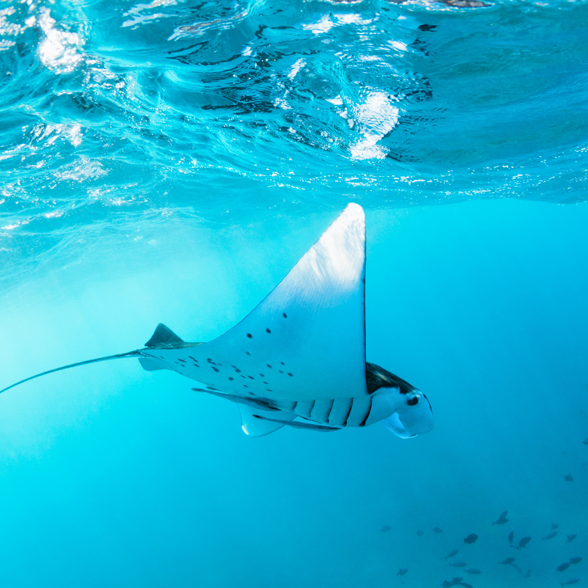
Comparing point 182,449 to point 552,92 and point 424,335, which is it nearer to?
point 552,92

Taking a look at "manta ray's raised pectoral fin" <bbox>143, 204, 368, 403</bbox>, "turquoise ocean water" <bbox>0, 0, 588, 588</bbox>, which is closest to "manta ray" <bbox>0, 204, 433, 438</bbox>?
"manta ray's raised pectoral fin" <bbox>143, 204, 368, 403</bbox>

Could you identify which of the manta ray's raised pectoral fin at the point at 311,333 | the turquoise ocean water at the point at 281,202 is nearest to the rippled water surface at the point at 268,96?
the turquoise ocean water at the point at 281,202

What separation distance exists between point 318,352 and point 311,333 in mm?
113

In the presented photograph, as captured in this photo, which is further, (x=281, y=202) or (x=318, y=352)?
(x=281, y=202)

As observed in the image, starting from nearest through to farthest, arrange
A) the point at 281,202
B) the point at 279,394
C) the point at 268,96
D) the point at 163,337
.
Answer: the point at 279,394 < the point at 163,337 < the point at 268,96 < the point at 281,202

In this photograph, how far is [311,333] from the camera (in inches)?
72.5

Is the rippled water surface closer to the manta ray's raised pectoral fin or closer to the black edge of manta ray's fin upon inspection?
the black edge of manta ray's fin

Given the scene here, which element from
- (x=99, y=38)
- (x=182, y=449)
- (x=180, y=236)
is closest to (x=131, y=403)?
(x=182, y=449)

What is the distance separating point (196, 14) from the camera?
404 cm

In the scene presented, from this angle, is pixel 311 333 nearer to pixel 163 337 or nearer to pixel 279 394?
pixel 279 394

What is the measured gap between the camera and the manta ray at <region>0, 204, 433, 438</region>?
157cm

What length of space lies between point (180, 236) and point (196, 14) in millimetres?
17190

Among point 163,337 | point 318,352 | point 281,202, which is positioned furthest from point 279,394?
point 281,202

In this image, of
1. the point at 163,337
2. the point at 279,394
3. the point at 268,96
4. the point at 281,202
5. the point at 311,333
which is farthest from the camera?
the point at 281,202
